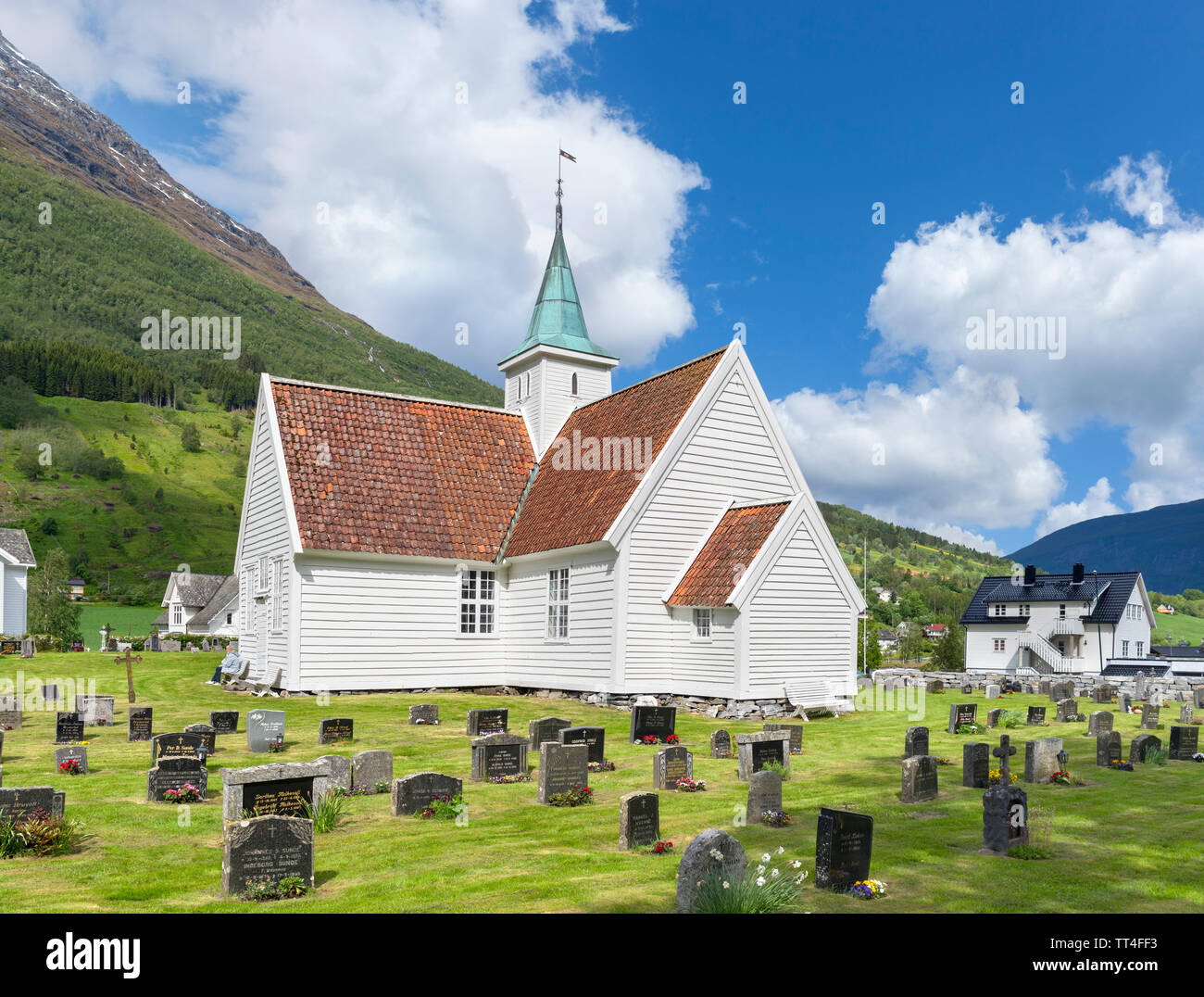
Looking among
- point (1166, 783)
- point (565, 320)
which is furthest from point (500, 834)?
point (565, 320)

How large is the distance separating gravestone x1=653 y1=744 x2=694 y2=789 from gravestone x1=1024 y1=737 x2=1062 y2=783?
578 centimetres

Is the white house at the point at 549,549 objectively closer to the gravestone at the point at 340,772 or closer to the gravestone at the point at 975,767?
the gravestone at the point at 975,767

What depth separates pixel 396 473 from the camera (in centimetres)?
2836

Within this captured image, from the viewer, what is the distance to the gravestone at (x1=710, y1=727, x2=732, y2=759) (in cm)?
1753

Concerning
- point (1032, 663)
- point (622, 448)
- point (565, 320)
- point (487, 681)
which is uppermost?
point (565, 320)

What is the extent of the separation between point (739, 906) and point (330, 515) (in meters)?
21.0

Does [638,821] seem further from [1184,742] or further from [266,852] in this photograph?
[1184,742]

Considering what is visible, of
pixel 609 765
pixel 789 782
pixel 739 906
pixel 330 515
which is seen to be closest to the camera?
pixel 739 906

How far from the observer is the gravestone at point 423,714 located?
70.6 ft

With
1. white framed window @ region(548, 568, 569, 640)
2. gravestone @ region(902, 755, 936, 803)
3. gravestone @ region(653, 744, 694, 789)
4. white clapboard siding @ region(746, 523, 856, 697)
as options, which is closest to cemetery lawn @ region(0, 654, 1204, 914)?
gravestone @ region(902, 755, 936, 803)

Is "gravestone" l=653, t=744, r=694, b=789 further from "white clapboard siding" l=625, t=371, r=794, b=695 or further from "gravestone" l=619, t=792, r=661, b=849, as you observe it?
"white clapboard siding" l=625, t=371, r=794, b=695
